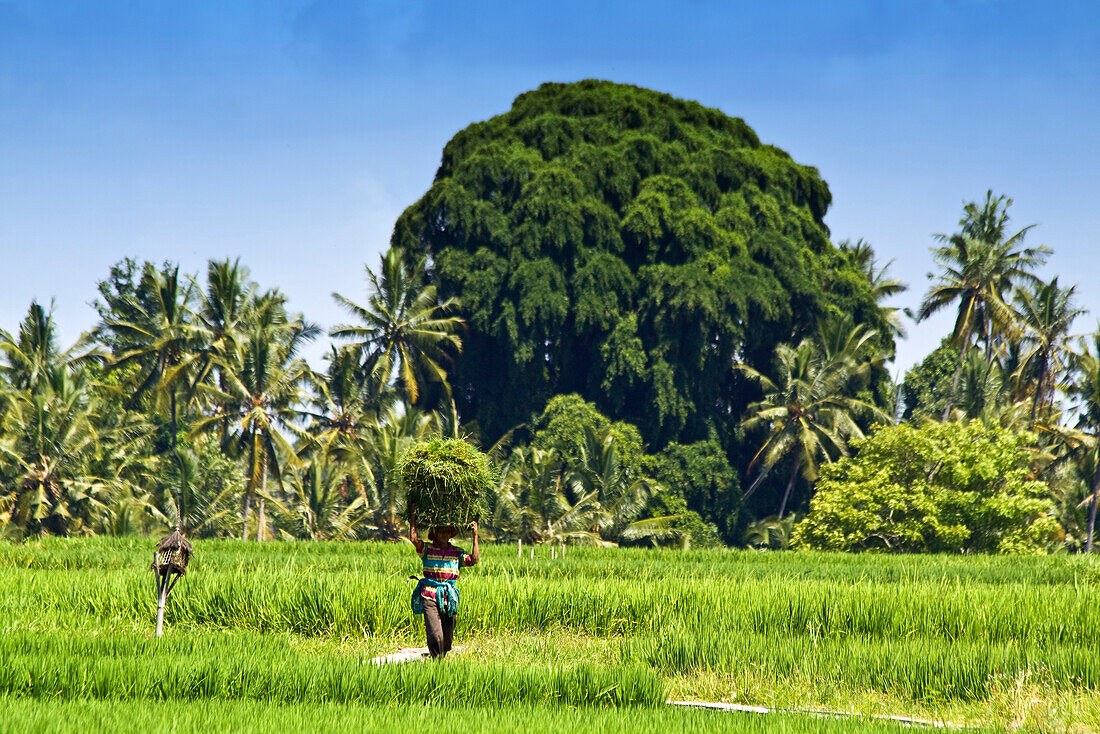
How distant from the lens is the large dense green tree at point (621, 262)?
3628 cm

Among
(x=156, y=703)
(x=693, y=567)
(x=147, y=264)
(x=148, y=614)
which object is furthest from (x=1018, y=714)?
(x=147, y=264)

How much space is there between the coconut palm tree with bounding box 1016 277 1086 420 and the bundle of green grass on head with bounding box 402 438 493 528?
1319 inches

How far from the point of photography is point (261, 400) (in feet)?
108

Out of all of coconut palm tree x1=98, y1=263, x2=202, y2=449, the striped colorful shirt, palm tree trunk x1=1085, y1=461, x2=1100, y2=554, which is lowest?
palm tree trunk x1=1085, y1=461, x2=1100, y2=554

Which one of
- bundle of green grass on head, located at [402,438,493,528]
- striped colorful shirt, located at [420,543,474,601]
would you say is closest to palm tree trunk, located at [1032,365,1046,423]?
bundle of green grass on head, located at [402,438,493,528]

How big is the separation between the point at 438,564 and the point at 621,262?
2926 cm

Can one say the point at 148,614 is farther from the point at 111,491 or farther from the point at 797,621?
the point at 111,491

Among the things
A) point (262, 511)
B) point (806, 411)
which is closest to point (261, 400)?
point (262, 511)

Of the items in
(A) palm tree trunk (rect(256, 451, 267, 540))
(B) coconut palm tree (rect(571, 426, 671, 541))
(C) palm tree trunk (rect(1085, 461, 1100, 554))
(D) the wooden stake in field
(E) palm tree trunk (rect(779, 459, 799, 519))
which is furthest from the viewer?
(E) palm tree trunk (rect(779, 459, 799, 519))

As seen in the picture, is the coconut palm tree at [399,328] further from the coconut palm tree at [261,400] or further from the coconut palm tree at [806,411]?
the coconut palm tree at [806,411]

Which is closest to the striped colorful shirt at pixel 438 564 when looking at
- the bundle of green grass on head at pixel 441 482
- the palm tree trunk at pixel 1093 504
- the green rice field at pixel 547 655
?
the bundle of green grass on head at pixel 441 482

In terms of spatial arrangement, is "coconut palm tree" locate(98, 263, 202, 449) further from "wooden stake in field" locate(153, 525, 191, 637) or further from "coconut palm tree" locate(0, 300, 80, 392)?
"wooden stake in field" locate(153, 525, 191, 637)

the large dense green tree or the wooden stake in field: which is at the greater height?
the large dense green tree

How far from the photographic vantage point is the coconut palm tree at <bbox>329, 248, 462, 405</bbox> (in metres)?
36.8
